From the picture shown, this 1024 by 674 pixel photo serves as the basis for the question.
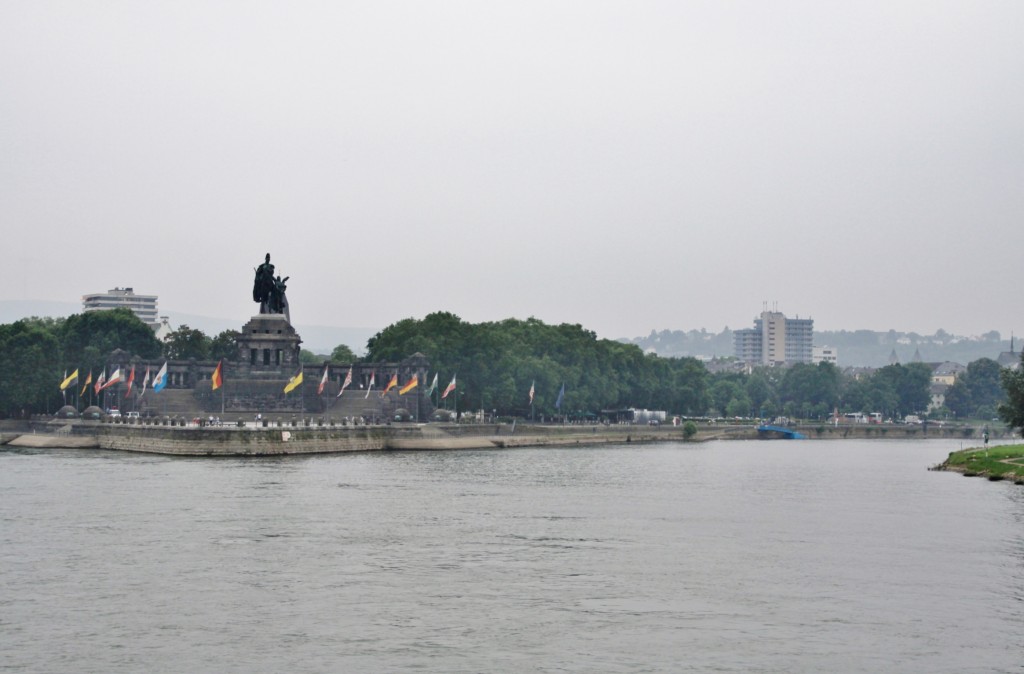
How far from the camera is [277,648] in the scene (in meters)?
41.4

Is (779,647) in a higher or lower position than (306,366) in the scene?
lower

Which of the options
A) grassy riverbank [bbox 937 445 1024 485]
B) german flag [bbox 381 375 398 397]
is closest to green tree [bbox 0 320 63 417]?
german flag [bbox 381 375 398 397]

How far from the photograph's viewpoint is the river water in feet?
134

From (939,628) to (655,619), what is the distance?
902 cm

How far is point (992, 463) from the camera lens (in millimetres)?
108000

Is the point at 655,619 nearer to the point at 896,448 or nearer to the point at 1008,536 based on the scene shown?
the point at 1008,536

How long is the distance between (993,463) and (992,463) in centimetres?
38

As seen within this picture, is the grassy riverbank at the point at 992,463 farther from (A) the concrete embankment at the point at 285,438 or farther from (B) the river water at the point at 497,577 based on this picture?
(A) the concrete embankment at the point at 285,438

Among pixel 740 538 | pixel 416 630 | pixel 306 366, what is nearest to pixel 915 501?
pixel 740 538

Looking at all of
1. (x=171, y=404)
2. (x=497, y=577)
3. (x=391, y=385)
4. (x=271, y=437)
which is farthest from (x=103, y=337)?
(x=497, y=577)

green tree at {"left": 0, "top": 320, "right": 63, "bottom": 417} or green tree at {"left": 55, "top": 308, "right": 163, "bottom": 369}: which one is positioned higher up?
green tree at {"left": 55, "top": 308, "right": 163, "bottom": 369}

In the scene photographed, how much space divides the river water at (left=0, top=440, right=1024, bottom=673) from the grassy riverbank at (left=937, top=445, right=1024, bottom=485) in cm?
853

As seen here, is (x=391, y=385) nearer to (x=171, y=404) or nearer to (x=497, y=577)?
(x=171, y=404)

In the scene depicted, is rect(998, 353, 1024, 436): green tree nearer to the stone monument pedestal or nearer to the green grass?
the green grass
